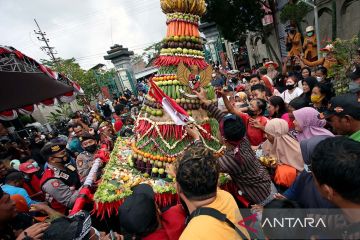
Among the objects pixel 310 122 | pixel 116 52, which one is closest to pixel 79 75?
pixel 116 52

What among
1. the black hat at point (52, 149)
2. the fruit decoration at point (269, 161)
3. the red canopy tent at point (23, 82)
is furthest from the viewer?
the red canopy tent at point (23, 82)

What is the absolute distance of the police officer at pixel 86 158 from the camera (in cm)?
397

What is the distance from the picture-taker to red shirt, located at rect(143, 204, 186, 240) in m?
1.76

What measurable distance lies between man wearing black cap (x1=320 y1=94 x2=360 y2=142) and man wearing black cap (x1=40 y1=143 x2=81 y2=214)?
305cm

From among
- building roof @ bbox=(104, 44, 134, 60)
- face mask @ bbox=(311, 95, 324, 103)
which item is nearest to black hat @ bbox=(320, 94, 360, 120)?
face mask @ bbox=(311, 95, 324, 103)

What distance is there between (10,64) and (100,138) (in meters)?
2.80

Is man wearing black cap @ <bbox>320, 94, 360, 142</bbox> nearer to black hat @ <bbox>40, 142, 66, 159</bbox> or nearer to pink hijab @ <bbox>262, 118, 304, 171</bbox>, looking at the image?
pink hijab @ <bbox>262, 118, 304, 171</bbox>

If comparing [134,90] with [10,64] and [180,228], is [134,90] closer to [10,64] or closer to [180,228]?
[10,64]

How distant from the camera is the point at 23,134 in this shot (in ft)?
48.1

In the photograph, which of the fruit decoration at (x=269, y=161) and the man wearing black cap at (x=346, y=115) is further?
the fruit decoration at (x=269, y=161)

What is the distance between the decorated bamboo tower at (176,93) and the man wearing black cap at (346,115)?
1.22m

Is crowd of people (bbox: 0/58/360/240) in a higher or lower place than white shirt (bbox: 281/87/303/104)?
higher

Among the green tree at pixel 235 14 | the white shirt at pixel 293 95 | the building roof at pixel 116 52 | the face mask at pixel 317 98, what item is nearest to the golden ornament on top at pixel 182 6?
the face mask at pixel 317 98

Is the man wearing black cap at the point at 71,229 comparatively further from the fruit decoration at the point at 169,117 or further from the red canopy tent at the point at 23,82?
the red canopy tent at the point at 23,82
